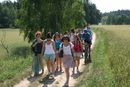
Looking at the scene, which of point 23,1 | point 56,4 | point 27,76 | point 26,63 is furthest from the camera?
point 23,1

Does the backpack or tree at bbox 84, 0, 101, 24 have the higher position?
the backpack

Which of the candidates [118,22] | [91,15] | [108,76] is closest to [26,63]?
[108,76]

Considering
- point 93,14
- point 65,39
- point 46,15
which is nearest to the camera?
point 65,39

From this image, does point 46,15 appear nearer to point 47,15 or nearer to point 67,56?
point 47,15

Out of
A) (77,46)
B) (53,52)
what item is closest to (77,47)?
(77,46)

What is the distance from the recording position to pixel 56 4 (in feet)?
113

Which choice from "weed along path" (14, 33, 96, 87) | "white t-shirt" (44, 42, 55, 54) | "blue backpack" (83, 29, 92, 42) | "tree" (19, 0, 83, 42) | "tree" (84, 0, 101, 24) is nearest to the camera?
"weed along path" (14, 33, 96, 87)

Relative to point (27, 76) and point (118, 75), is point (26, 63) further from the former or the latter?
point (118, 75)

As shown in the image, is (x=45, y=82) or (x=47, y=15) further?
(x=47, y=15)

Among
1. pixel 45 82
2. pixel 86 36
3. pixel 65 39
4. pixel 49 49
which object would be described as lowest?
pixel 45 82

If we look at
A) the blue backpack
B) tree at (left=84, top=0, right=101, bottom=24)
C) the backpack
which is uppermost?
the blue backpack

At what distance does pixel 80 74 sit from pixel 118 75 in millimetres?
2281

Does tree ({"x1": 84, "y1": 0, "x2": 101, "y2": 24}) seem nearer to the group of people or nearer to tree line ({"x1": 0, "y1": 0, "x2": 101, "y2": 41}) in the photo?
tree line ({"x1": 0, "y1": 0, "x2": 101, "y2": 41})

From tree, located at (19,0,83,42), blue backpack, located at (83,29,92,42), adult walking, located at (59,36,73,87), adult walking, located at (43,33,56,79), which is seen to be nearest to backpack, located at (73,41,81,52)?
adult walking, located at (43,33,56,79)
